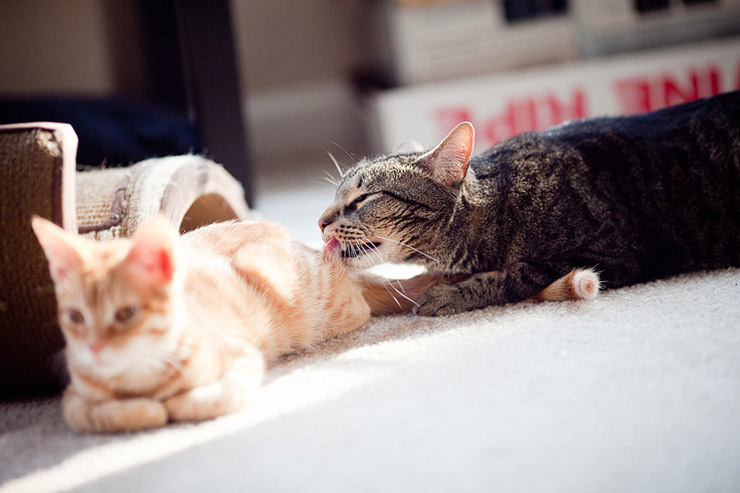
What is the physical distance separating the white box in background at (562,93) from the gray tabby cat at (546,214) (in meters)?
1.29

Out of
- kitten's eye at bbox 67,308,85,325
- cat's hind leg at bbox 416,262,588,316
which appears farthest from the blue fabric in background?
kitten's eye at bbox 67,308,85,325

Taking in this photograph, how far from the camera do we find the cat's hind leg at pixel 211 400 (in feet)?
2.99

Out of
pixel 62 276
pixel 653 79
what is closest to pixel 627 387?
pixel 62 276

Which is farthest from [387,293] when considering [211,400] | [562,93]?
[562,93]

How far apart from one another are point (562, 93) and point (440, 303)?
1661 mm

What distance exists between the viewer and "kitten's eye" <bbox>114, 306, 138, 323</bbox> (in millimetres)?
842

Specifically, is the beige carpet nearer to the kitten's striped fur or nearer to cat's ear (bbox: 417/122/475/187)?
the kitten's striped fur

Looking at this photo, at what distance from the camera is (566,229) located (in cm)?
134

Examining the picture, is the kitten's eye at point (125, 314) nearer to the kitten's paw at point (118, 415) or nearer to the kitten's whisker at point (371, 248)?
the kitten's paw at point (118, 415)

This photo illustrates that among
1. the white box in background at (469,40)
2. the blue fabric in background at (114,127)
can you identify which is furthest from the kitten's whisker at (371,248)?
the white box in background at (469,40)

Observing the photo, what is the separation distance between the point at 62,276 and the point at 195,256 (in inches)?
11.2

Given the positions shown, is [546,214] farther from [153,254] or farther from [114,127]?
[114,127]

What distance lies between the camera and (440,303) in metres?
1.31

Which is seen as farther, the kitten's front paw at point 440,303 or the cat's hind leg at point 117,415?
the kitten's front paw at point 440,303
